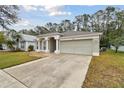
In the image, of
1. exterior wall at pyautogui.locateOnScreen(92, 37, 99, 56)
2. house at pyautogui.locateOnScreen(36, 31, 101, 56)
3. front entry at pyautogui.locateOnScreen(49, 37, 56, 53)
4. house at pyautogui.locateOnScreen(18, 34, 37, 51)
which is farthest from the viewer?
house at pyautogui.locateOnScreen(18, 34, 37, 51)

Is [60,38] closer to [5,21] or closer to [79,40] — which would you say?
[79,40]

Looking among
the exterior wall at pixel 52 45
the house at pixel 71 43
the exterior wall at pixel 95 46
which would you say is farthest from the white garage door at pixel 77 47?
the exterior wall at pixel 52 45

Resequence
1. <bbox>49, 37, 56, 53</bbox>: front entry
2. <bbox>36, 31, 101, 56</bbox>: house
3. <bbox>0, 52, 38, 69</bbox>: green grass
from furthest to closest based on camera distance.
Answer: <bbox>49, 37, 56, 53</bbox>: front entry, <bbox>36, 31, 101, 56</bbox>: house, <bbox>0, 52, 38, 69</bbox>: green grass

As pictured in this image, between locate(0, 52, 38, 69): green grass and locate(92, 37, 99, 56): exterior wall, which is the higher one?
locate(92, 37, 99, 56): exterior wall

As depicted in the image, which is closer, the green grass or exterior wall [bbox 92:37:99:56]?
the green grass

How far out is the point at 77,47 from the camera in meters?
13.5

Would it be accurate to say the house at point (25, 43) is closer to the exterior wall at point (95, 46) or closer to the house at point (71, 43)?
the house at point (71, 43)

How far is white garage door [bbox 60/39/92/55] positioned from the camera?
12.8m

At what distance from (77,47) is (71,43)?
0.93 meters

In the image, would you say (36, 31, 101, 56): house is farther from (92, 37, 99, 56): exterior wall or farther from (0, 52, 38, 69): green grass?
(0, 52, 38, 69): green grass

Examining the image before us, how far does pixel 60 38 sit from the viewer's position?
49.5ft

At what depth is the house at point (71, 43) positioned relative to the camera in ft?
40.9

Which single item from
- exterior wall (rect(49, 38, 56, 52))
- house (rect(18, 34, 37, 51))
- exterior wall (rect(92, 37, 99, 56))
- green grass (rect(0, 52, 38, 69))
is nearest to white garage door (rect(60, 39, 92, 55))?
exterior wall (rect(92, 37, 99, 56))
